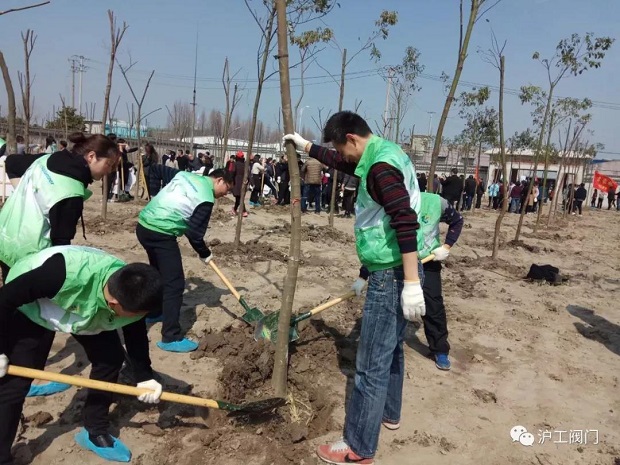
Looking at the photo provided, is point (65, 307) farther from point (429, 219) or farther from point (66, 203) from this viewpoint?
point (429, 219)

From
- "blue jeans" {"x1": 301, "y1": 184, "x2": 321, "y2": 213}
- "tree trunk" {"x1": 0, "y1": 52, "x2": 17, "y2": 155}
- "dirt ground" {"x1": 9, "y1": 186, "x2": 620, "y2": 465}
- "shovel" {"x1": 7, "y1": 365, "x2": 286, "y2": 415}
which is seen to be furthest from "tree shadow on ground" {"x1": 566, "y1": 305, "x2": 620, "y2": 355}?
"blue jeans" {"x1": 301, "y1": 184, "x2": 321, "y2": 213}

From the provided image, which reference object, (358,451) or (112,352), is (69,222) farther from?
(358,451)

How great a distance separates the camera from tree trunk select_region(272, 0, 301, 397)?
2721 millimetres

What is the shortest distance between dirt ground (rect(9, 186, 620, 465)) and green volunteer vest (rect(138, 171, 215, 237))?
1033 millimetres

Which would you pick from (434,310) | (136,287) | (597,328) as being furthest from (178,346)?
(597,328)

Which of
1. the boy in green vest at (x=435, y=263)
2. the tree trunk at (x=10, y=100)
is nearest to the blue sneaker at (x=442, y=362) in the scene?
the boy in green vest at (x=435, y=263)

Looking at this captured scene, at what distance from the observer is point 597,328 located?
5402mm

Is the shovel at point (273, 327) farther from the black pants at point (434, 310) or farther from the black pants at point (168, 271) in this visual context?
the black pants at point (168, 271)

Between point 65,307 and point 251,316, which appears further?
point 251,316

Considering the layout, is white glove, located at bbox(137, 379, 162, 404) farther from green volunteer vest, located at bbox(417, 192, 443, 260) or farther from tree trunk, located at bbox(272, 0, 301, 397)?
green volunteer vest, located at bbox(417, 192, 443, 260)

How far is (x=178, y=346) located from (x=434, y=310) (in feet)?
7.09

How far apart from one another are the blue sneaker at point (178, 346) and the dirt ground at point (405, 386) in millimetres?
71

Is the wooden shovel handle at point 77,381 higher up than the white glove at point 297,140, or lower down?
lower down

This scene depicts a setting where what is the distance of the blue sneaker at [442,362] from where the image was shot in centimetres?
402
